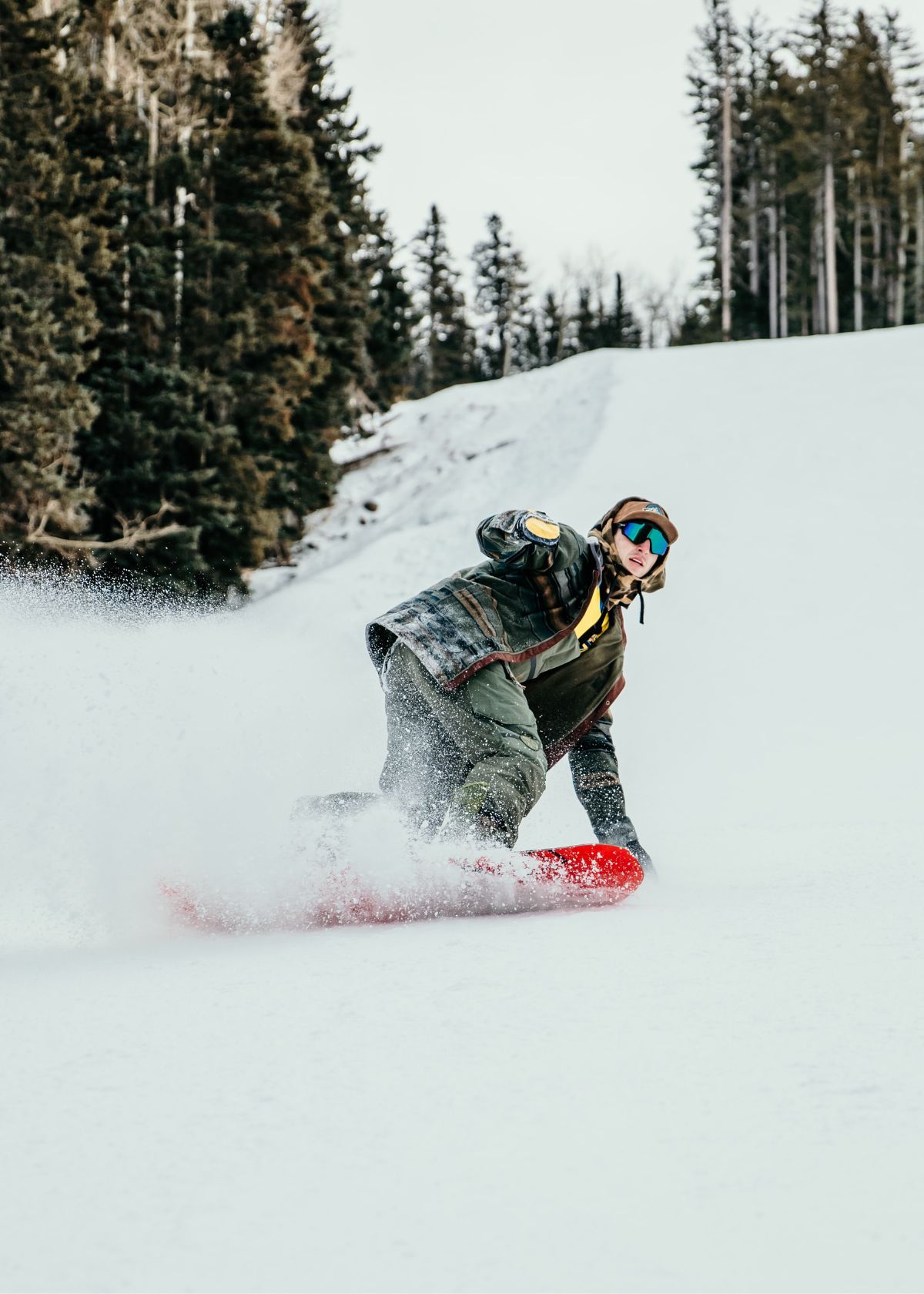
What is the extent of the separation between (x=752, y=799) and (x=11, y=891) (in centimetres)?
521

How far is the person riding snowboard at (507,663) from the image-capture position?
3.49m

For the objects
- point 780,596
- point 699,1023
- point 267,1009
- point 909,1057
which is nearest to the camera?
point 909,1057

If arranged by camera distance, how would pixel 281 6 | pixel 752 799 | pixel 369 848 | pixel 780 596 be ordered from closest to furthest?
1. pixel 369 848
2. pixel 752 799
3. pixel 780 596
4. pixel 281 6

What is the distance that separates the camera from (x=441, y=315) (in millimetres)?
48875

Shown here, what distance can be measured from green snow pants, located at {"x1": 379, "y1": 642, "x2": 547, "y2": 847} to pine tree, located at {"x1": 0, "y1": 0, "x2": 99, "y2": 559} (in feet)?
36.8

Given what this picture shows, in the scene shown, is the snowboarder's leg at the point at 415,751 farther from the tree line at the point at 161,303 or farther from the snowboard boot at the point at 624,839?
the tree line at the point at 161,303

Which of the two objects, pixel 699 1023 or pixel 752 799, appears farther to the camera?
pixel 752 799

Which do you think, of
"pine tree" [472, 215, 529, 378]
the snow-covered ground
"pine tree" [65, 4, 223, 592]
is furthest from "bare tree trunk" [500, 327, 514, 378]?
the snow-covered ground

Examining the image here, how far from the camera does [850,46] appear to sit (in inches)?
1703

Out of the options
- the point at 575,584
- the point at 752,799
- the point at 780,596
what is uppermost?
the point at 575,584

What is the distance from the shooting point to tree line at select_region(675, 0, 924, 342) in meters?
39.3

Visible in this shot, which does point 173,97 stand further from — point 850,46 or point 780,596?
point 850,46

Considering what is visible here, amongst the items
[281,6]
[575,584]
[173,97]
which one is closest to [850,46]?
[281,6]

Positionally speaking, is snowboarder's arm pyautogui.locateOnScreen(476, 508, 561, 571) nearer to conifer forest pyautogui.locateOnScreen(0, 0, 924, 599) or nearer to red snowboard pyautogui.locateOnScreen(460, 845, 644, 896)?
red snowboard pyautogui.locateOnScreen(460, 845, 644, 896)
